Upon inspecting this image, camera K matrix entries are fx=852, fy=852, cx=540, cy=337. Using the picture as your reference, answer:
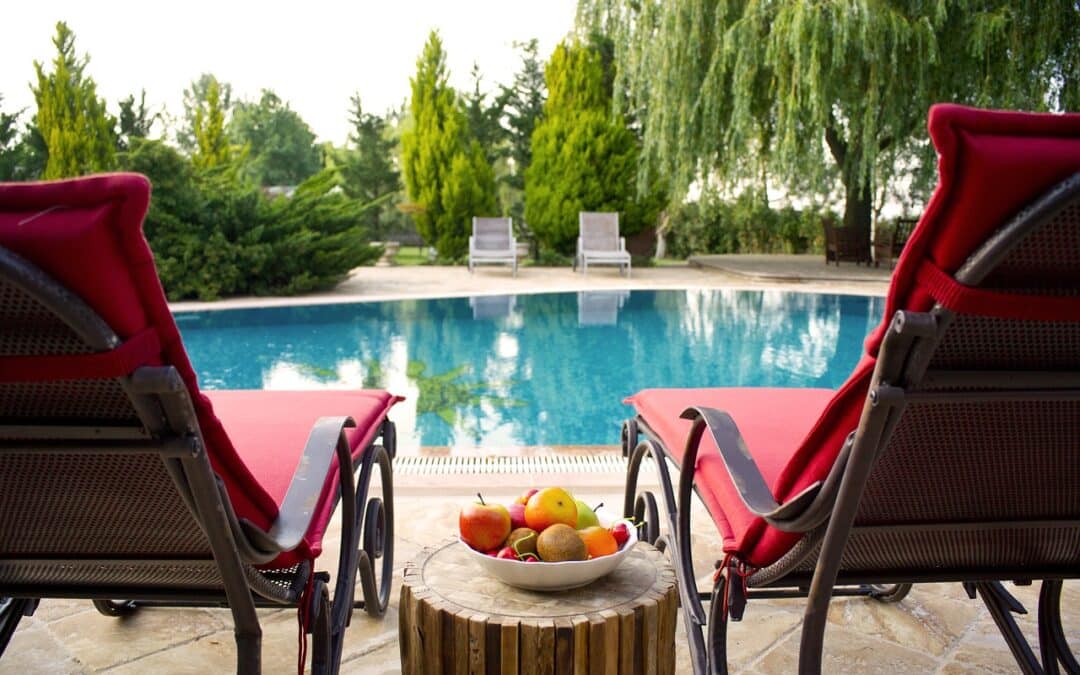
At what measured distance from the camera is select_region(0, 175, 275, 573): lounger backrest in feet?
2.85

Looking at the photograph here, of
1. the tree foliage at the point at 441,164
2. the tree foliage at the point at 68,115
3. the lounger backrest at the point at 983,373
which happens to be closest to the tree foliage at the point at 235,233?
the tree foliage at the point at 441,164

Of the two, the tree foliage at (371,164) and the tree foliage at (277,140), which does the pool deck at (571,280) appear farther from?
the tree foliage at (277,140)

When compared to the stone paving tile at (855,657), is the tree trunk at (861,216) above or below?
above

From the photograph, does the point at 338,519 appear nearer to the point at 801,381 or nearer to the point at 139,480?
the point at 139,480

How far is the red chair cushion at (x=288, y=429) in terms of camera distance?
149 cm

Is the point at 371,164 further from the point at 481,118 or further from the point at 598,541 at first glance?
the point at 598,541

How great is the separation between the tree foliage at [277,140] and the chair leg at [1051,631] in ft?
88.1

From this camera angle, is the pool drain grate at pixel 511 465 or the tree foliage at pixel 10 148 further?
the tree foliage at pixel 10 148

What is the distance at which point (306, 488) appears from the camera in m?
1.32

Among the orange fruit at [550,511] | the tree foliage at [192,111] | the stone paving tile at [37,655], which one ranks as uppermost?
the tree foliage at [192,111]

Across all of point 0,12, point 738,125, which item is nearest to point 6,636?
point 738,125

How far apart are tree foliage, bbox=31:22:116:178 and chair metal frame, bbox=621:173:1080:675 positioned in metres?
14.6

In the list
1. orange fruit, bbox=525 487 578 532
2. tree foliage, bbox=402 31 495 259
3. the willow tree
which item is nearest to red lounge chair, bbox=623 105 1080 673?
orange fruit, bbox=525 487 578 532

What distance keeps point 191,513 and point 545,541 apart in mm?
523
